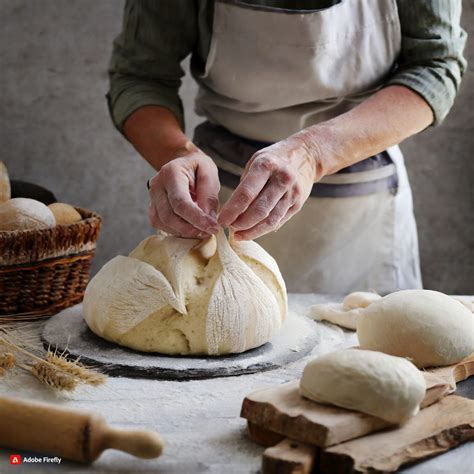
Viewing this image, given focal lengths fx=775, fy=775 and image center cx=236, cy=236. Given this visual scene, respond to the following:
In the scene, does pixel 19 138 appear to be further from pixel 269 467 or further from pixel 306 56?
pixel 269 467

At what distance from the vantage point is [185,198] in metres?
1.47

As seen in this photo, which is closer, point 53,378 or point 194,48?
point 53,378

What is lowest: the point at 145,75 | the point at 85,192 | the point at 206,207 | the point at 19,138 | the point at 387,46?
the point at 85,192

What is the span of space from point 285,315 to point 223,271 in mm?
190

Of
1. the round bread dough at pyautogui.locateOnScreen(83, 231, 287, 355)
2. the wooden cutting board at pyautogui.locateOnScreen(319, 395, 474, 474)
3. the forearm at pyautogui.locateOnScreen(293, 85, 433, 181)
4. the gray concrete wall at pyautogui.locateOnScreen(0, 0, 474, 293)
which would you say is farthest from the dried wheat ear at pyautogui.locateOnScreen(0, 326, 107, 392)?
the gray concrete wall at pyautogui.locateOnScreen(0, 0, 474, 293)

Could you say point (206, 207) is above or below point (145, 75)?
below

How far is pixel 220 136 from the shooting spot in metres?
2.09

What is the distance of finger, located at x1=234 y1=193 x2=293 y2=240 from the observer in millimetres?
1499

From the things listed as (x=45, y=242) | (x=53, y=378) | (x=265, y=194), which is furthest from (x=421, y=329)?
(x=45, y=242)

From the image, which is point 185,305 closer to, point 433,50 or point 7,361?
point 7,361

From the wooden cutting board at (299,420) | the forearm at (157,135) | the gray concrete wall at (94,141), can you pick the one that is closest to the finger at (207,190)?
the forearm at (157,135)

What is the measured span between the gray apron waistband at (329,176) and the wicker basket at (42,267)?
0.43 m

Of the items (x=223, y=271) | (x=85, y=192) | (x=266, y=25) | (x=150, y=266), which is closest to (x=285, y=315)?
(x=223, y=271)

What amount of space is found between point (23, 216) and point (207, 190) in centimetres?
44
